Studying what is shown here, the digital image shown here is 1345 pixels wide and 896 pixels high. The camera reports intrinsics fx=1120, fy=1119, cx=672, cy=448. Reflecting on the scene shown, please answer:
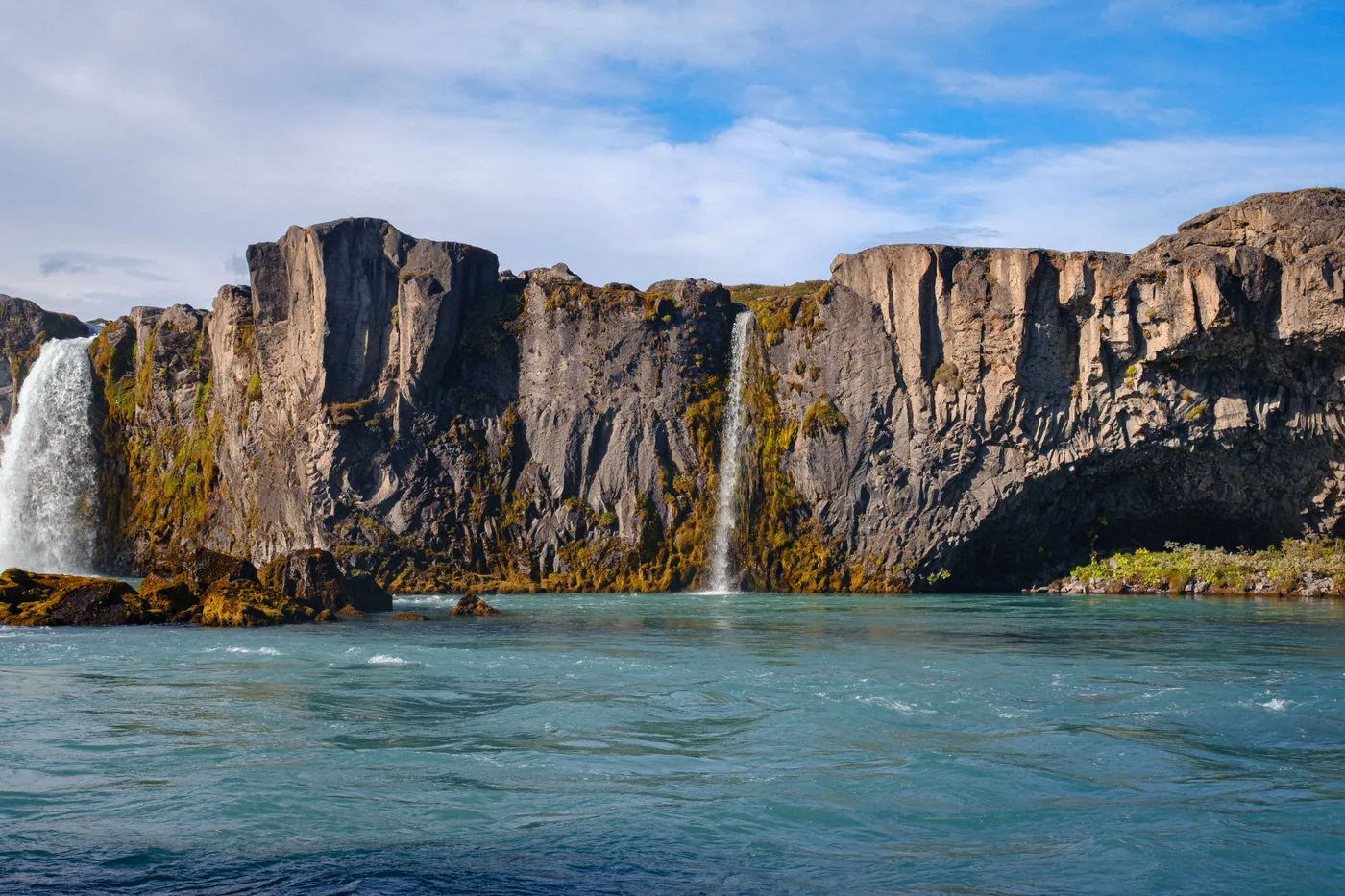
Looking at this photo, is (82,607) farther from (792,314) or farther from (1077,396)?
(1077,396)

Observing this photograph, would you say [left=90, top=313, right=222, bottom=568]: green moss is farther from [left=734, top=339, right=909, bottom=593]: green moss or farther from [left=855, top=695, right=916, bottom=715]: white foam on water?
[left=855, top=695, right=916, bottom=715]: white foam on water

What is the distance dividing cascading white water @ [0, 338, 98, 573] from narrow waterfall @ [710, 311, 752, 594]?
39750 millimetres

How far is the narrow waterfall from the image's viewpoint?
5566 cm

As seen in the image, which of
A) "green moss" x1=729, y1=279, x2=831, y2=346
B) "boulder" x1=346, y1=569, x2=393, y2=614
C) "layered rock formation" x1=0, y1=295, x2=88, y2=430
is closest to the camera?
"boulder" x1=346, y1=569, x2=393, y2=614

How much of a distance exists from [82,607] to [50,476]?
4134 centimetres

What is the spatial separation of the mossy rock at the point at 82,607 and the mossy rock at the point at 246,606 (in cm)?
157

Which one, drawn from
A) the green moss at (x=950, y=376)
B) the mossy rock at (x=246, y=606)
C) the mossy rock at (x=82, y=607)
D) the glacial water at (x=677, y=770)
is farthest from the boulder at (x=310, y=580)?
the green moss at (x=950, y=376)

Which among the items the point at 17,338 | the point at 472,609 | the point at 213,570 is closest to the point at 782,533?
the point at 472,609

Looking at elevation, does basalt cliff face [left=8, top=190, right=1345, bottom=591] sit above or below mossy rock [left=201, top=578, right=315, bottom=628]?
above

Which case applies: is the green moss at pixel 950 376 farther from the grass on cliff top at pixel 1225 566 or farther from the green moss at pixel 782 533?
the grass on cliff top at pixel 1225 566

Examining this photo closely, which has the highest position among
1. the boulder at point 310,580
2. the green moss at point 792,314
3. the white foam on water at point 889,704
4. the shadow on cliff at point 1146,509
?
the green moss at point 792,314

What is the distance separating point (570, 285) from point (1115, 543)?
30829mm

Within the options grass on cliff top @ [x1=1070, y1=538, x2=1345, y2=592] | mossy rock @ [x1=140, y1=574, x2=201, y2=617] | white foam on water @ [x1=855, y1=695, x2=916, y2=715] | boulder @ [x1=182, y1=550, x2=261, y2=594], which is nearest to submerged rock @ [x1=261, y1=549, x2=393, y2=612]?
boulder @ [x1=182, y1=550, x2=261, y2=594]

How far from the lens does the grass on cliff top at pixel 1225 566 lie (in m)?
46.6
